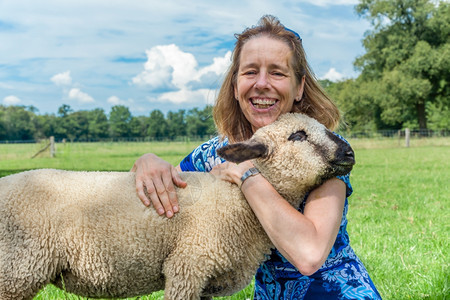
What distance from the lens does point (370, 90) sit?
45438 mm

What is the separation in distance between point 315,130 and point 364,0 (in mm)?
50093

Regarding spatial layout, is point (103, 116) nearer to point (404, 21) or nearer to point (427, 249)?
point (404, 21)

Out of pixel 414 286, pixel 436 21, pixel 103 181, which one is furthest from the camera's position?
pixel 436 21

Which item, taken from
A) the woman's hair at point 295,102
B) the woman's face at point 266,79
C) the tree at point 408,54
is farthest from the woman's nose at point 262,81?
the tree at point 408,54

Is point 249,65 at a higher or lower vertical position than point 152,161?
higher

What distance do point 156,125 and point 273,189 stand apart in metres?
76.5

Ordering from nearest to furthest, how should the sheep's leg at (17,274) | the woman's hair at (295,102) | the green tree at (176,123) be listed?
the sheep's leg at (17,274)
the woman's hair at (295,102)
the green tree at (176,123)

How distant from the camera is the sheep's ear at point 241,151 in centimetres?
228

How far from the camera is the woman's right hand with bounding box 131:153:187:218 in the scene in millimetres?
2346

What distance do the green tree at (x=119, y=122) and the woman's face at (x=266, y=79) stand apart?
7998 centimetres

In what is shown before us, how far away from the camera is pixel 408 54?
4528 cm

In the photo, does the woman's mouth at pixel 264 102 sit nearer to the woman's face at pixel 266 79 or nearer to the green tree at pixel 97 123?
the woman's face at pixel 266 79

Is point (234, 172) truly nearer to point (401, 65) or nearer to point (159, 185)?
point (159, 185)

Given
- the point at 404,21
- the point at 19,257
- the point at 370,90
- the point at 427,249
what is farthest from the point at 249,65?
the point at 404,21
